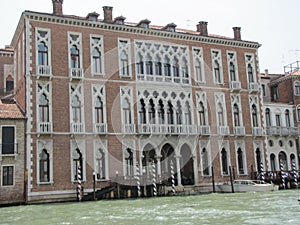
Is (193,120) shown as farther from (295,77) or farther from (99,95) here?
(295,77)

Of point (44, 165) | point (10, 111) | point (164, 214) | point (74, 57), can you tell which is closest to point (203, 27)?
point (74, 57)

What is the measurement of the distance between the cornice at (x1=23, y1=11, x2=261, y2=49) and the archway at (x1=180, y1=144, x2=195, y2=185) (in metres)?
6.49

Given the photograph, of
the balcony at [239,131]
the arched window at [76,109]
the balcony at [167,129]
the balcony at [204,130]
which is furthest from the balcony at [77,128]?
the balcony at [239,131]

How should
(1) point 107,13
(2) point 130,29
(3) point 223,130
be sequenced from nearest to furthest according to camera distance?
(1) point 107,13 → (2) point 130,29 → (3) point 223,130

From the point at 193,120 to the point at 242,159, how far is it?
13.6 feet

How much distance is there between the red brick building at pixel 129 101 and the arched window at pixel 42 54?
0.05 m

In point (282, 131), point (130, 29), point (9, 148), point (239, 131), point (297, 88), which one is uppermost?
point (130, 29)

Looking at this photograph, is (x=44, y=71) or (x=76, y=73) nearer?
(x=44, y=71)

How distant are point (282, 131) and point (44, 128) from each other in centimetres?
1623

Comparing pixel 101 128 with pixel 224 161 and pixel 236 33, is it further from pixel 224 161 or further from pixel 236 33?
pixel 236 33

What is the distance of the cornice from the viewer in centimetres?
2312

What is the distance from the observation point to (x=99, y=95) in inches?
945

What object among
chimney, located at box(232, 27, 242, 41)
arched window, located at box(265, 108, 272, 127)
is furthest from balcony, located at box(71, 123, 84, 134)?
arched window, located at box(265, 108, 272, 127)

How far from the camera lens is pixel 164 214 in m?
15.5
